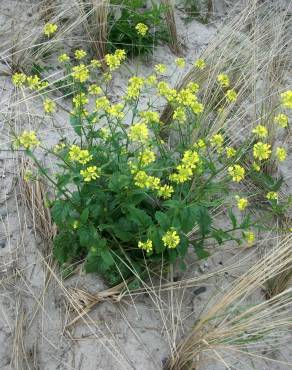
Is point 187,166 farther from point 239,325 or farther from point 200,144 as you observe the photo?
point 239,325

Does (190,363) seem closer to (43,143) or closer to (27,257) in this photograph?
(27,257)

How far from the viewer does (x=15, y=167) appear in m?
2.54

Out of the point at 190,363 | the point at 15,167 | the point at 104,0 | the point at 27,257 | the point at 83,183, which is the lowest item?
the point at 190,363

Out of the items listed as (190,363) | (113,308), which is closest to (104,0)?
(113,308)

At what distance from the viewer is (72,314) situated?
6.88ft

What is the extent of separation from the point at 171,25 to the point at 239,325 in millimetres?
2259

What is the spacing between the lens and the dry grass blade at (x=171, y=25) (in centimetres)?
332

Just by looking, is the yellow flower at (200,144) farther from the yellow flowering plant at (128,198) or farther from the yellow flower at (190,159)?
the yellow flower at (190,159)

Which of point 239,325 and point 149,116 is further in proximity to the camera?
point 149,116

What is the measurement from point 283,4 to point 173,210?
271 cm

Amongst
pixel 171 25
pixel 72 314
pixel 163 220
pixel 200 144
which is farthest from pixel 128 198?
pixel 171 25

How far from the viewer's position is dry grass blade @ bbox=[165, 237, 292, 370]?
1.83 meters

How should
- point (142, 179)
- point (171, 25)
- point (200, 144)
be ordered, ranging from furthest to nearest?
1. point (171, 25)
2. point (200, 144)
3. point (142, 179)

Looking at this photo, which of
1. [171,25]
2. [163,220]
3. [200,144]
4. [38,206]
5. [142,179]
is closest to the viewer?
[142,179]
